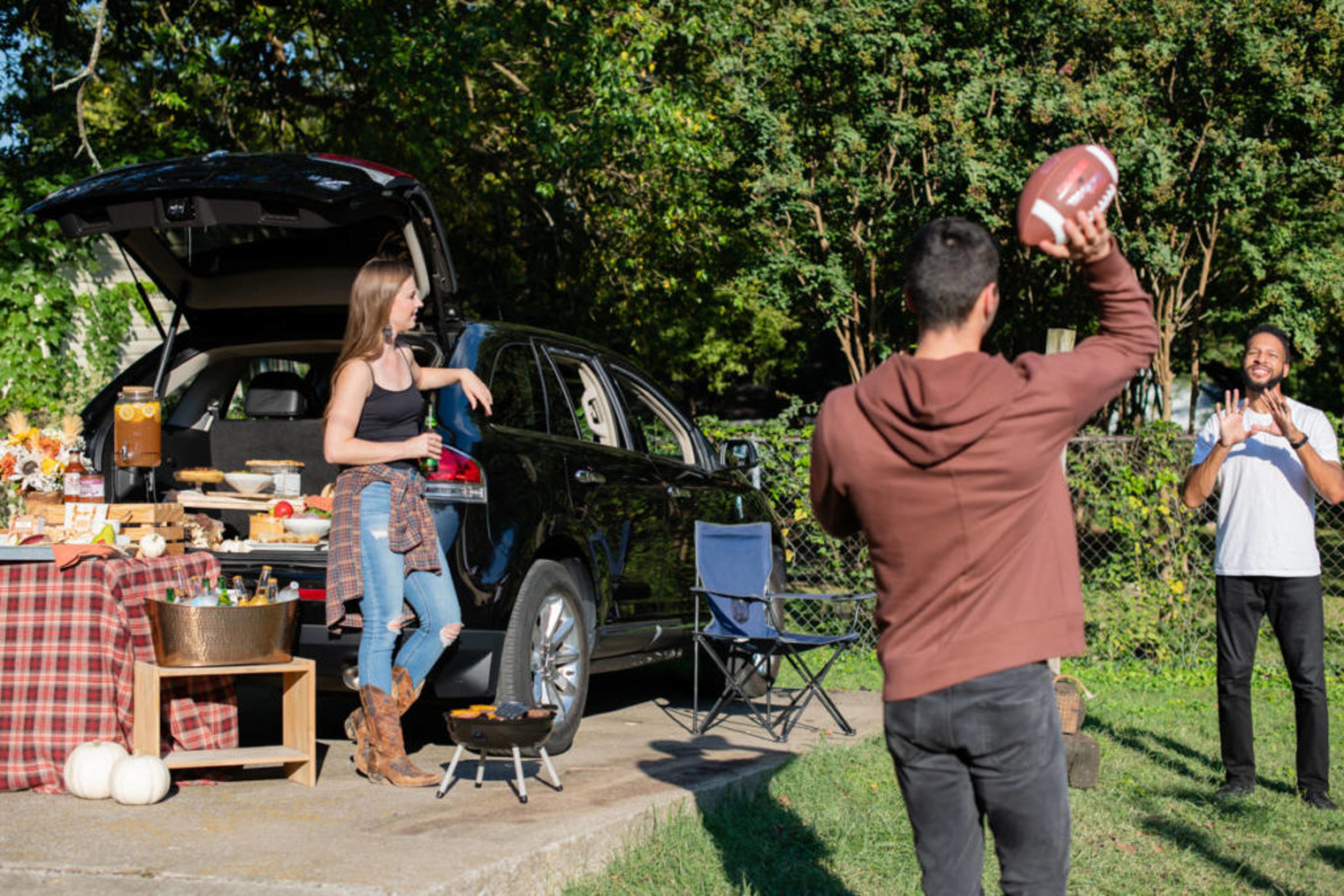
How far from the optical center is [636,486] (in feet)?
23.0

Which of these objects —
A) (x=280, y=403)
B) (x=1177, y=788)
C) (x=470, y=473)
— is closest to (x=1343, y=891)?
(x=1177, y=788)

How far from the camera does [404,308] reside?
17.9 feet

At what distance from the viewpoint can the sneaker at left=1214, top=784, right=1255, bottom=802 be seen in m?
6.34

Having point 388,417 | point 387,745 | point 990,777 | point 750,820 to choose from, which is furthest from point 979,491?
point 387,745

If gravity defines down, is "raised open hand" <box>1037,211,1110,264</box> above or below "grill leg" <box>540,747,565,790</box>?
above

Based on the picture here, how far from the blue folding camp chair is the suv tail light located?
5.53 feet

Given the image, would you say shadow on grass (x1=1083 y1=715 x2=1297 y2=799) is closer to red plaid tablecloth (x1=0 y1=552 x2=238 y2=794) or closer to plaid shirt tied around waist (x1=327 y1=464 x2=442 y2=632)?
plaid shirt tied around waist (x1=327 y1=464 x2=442 y2=632)

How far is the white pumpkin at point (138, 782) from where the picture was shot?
197 inches

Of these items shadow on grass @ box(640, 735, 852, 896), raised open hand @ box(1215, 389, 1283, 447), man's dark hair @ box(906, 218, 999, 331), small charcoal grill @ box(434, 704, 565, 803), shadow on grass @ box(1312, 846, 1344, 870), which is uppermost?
man's dark hair @ box(906, 218, 999, 331)

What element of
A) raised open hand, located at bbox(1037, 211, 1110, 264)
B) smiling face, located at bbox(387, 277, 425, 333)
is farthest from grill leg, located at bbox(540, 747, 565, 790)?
raised open hand, located at bbox(1037, 211, 1110, 264)

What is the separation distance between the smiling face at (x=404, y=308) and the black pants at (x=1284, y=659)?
12.5 feet

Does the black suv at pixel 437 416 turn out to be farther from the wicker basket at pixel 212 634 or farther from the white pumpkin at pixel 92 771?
the white pumpkin at pixel 92 771

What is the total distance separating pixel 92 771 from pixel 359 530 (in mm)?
1275

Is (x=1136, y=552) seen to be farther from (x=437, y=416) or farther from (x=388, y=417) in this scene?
(x=388, y=417)
